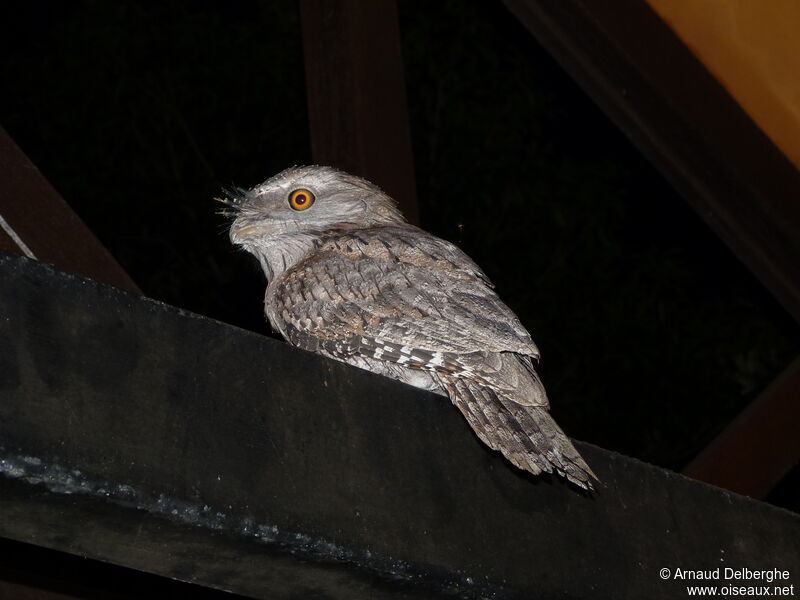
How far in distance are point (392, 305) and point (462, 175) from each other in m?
5.92

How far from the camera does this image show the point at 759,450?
3.90 meters

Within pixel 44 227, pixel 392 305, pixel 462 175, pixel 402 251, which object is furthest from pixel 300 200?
pixel 462 175

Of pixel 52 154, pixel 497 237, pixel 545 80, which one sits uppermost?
pixel 545 80

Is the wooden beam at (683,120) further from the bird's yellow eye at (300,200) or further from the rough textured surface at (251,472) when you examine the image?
the rough textured surface at (251,472)

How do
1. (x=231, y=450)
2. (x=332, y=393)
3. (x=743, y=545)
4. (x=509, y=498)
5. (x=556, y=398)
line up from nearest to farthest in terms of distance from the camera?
1. (x=231, y=450)
2. (x=332, y=393)
3. (x=509, y=498)
4. (x=743, y=545)
5. (x=556, y=398)

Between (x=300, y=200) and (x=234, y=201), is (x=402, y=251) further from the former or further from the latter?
(x=234, y=201)

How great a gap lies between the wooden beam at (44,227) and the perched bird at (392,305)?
0.57 m

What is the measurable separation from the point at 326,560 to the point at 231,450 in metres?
0.25

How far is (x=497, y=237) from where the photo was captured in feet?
28.1

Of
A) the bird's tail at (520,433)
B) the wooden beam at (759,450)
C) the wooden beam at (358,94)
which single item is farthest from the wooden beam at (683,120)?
the bird's tail at (520,433)

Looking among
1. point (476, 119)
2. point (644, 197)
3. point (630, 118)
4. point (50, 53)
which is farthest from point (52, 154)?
point (630, 118)

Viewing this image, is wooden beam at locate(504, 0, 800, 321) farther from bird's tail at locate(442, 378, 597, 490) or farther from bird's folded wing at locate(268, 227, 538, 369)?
bird's tail at locate(442, 378, 597, 490)

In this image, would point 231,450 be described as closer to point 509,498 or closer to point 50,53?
point 509,498

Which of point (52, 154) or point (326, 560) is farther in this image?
point (52, 154)
